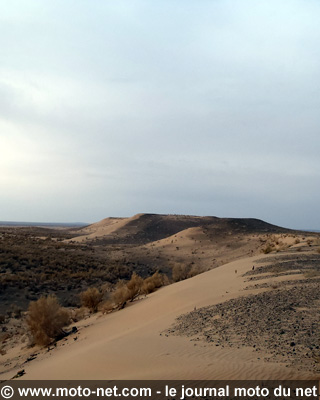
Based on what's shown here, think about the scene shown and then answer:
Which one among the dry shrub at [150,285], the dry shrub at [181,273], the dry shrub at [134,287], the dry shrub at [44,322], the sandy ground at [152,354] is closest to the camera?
the sandy ground at [152,354]

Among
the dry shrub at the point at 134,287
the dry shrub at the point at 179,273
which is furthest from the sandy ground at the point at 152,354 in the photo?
the dry shrub at the point at 179,273

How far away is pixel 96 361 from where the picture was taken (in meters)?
7.82

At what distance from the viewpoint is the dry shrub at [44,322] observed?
12.1 meters

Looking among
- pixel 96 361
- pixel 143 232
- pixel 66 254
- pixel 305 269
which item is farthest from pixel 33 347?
pixel 143 232

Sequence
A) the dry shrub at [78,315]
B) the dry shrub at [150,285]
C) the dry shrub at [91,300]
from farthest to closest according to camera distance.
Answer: the dry shrub at [150,285] → the dry shrub at [91,300] → the dry shrub at [78,315]

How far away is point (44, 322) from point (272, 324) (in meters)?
7.95

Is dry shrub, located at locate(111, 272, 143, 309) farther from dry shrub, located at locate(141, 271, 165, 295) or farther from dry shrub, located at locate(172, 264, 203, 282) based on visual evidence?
dry shrub, located at locate(172, 264, 203, 282)

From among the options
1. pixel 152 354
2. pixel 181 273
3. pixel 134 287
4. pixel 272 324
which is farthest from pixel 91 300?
pixel 272 324

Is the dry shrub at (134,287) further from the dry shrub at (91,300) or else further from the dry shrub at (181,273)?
the dry shrub at (181,273)

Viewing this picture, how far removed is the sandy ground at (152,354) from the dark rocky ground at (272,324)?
0.36 metres

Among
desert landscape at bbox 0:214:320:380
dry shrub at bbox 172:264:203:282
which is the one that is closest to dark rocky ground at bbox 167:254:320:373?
desert landscape at bbox 0:214:320:380

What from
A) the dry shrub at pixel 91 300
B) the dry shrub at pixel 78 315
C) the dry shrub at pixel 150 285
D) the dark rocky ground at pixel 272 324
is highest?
the dark rocky ground at pixel 272 324

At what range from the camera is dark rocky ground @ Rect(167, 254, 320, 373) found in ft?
20.7

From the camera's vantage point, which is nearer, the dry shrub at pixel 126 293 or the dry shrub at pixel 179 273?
the dry shrub at pixel 126 293
